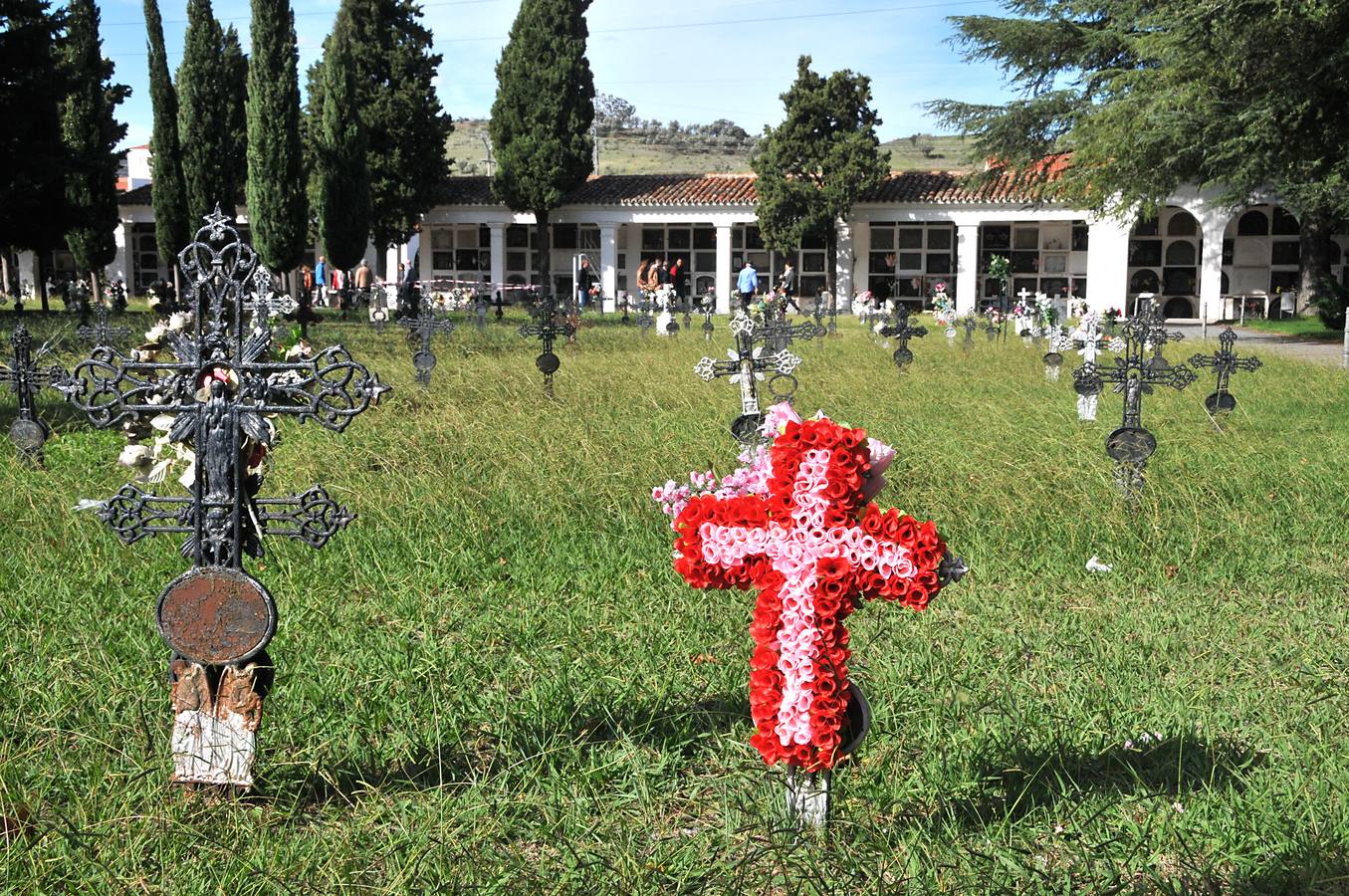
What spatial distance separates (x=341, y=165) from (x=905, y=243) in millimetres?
16417

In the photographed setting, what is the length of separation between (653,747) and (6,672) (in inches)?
80.2

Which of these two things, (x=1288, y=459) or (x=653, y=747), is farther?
(x=1288, y=459)

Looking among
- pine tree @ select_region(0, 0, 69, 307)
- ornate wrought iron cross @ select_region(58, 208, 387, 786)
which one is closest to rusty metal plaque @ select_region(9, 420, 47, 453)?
ornate wrought iron cross @ select_region(58, 208, 387, 786)

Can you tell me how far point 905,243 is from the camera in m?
35.3

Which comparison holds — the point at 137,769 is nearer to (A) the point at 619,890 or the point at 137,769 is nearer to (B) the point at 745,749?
(A) the point at 619,890

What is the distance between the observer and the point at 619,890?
2.48 metres

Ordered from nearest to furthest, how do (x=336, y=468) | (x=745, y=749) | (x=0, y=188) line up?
(x=745, y=749) < (x=336, y=468) < (x=0, y=188)

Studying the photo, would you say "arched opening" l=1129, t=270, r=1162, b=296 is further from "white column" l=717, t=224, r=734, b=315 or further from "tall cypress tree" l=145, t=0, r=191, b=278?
"tall cypress tree" l=145, t=0, r=191, b=278

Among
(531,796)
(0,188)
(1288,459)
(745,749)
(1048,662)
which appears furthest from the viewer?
(0,188)

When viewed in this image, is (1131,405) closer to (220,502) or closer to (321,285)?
(220,502)

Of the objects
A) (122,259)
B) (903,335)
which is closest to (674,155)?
(122,259)

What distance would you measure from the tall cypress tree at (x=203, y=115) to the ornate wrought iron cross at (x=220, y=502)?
26.5 meters

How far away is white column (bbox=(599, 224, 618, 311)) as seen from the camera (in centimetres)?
3516

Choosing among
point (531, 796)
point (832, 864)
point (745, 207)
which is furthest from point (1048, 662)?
point (745, 207)
